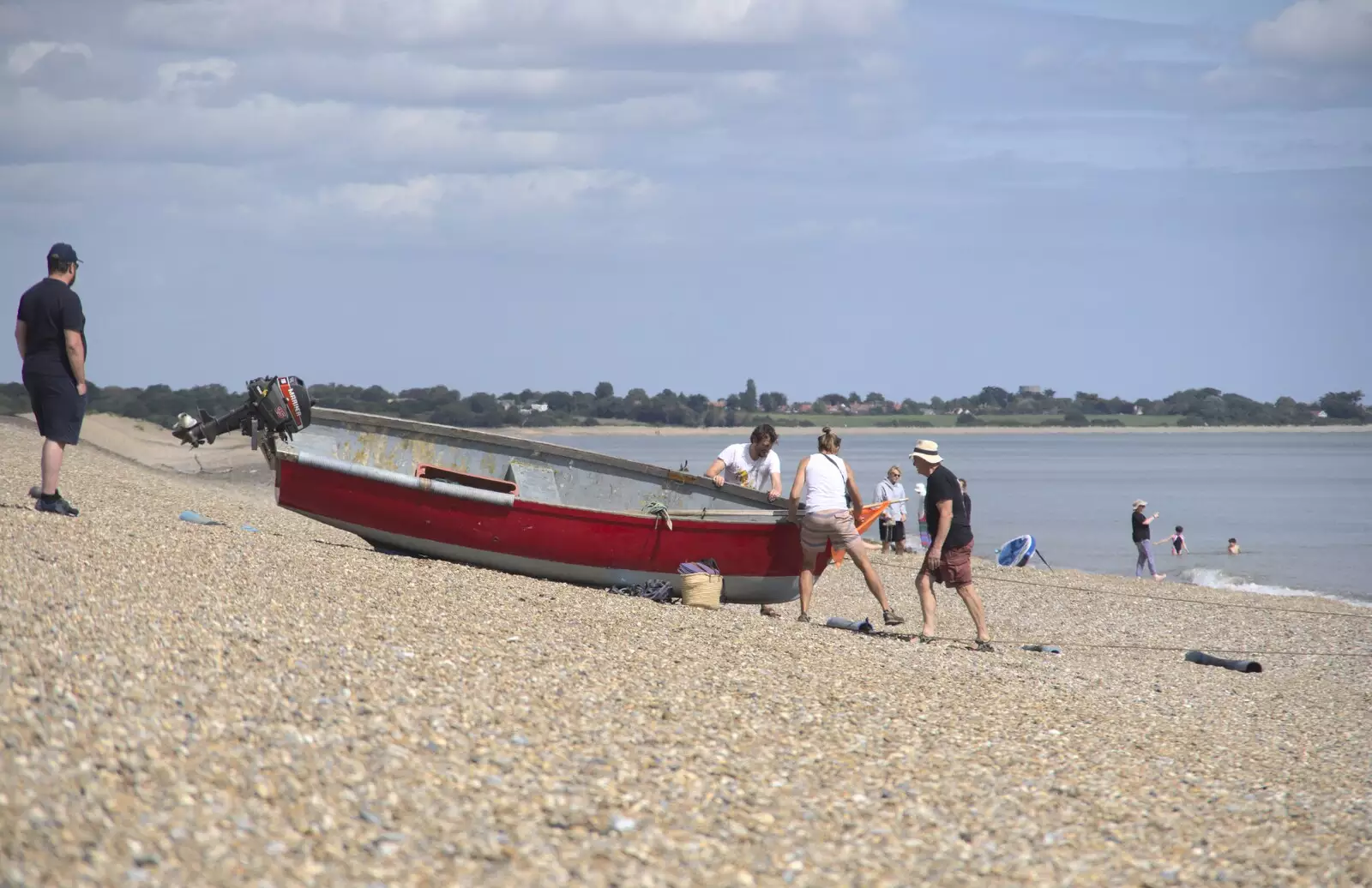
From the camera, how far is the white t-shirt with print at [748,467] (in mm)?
13406

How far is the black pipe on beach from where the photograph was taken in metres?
12.4

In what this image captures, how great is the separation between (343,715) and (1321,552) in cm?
3567

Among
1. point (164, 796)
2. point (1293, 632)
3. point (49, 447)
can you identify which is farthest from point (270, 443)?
point (1293, 632)

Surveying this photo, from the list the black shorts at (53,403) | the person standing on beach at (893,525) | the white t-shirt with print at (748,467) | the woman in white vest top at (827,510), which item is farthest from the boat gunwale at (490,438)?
the person standing on beach at (893,525)

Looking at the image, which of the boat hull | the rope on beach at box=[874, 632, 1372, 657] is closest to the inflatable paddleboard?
the rope on beach at box=[874, 632, 1372, 657]

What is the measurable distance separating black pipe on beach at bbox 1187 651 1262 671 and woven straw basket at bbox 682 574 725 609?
4.99 meters

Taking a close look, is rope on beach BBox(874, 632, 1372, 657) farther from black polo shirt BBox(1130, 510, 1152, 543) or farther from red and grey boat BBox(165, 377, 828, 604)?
black polo shirt BBox(1130, 510, 1152, 543)

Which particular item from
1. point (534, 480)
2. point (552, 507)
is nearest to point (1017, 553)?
point (534, 480)

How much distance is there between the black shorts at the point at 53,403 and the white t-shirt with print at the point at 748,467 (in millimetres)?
6361

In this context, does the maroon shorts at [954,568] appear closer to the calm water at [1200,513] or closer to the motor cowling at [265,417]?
the motor cowling at [265,417]

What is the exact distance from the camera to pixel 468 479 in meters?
13.2

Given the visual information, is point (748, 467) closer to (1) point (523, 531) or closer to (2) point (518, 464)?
(2) point (518, 464)

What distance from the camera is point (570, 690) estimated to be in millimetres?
6730

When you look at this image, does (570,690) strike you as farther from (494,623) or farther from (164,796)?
(164,796)
